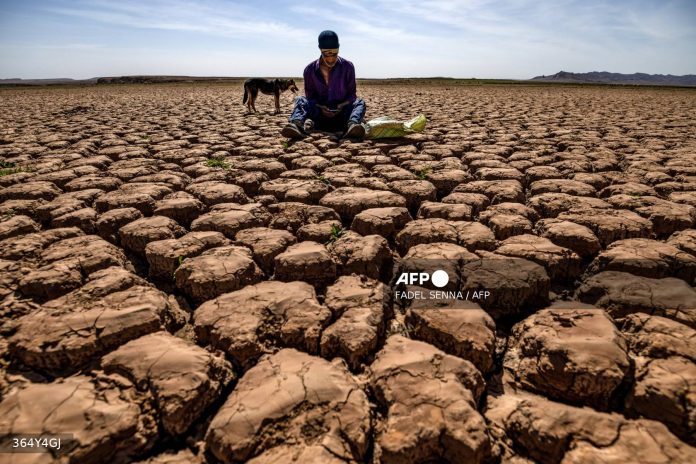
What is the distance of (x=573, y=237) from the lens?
1646 mm

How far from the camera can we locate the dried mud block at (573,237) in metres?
1.61

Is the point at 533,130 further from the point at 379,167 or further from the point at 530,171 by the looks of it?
the point at 379,167

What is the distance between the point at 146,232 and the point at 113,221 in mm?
284

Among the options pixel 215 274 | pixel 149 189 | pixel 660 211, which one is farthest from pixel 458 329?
pixel 149 189

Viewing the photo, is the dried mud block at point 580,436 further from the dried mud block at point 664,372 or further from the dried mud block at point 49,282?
the dried mud block at point 49,282

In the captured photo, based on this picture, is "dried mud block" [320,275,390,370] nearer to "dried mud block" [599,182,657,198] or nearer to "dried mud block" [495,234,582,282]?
"dried mud block" [495,234,582,282]

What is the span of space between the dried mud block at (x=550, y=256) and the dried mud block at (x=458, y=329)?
1.43 feet

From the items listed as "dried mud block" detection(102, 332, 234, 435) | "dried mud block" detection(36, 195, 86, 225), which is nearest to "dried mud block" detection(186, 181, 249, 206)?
"dried mud block" detection(36, 195, 86, 225)

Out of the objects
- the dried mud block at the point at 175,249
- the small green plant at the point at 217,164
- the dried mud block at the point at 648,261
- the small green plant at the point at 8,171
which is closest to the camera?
the dried mud block at the point at 648,261

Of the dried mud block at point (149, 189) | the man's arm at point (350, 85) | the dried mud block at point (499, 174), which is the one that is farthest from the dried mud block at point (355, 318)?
the man's arm at point (350, 85)

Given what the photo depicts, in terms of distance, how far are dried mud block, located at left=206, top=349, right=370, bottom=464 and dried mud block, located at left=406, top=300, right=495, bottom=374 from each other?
0.31 m

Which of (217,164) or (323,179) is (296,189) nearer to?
(323,179)

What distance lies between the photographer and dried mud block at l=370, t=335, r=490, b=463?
0.82 m

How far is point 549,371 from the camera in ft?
3.32
